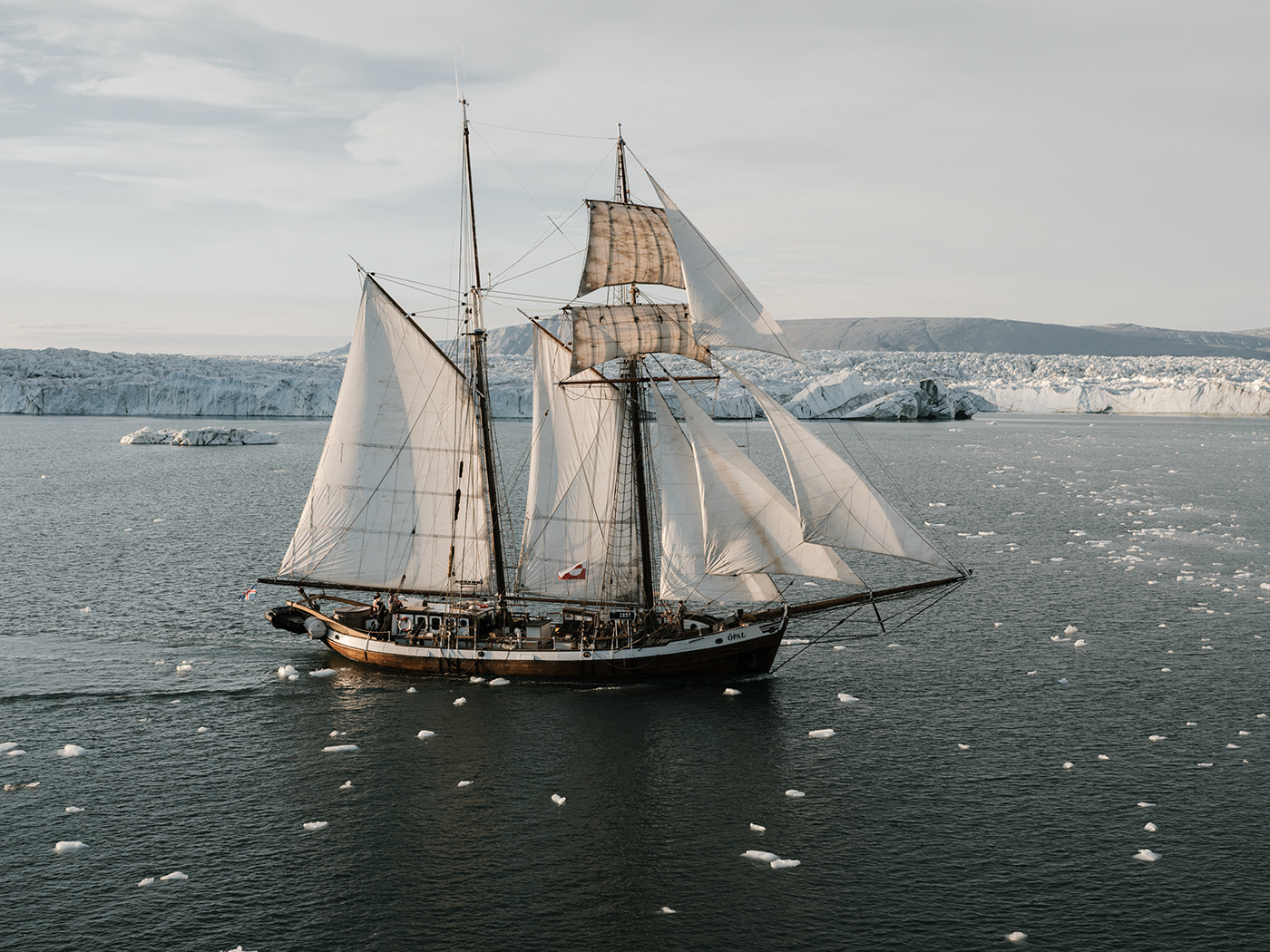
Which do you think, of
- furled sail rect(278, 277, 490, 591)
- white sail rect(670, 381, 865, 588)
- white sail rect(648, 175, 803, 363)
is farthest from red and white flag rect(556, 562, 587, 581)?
white sail rect(648, 175, 803, 363)

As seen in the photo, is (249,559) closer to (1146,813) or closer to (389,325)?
(389,325)

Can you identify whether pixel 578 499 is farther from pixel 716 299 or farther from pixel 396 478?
pixel 716 299

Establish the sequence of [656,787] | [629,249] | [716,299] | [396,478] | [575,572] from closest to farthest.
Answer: [656,787] < [716,299] < [629,249] < [575,572] < [396,478]

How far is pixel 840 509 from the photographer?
2858 cm

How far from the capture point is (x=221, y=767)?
994 inches

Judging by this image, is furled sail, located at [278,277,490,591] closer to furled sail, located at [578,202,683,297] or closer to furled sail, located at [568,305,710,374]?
furled sail, located at [568,305,710,374]

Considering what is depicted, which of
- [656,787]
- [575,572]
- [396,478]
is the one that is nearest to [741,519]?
[575,572]

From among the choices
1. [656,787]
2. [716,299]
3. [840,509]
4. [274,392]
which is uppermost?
[274,392]

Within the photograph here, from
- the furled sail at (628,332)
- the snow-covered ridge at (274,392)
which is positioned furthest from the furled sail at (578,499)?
the snow-covered ridge at (274,392)

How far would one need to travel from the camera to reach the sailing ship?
100 ft

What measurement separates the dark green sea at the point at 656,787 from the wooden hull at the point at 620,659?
0.62 m

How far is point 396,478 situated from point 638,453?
8782mm

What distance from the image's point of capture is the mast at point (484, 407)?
1319 inches

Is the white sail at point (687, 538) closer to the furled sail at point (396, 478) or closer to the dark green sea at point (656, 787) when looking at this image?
the dark green sea at point (656, 787)
